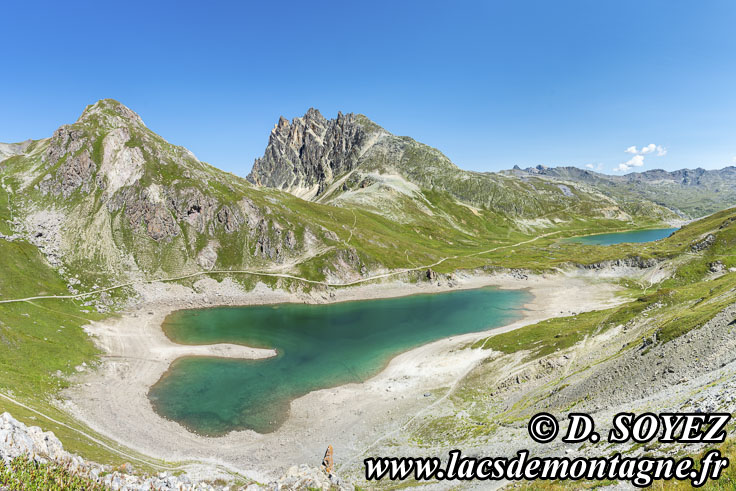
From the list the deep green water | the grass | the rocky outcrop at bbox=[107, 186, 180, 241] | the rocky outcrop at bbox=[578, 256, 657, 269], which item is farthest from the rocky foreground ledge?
the rocky outcrop at bbox=[578, 256, 657, 269]

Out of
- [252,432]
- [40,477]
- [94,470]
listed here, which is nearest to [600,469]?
[40,477]

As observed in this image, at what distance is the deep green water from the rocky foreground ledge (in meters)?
24.2

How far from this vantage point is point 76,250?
378ft

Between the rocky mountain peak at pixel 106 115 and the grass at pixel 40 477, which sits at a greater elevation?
the rocky mountain peak at pixel 106 115

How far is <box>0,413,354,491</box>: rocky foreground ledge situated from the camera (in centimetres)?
2127

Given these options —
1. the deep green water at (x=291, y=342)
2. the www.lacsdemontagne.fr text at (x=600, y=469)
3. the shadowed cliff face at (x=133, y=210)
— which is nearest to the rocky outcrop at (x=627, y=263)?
the deep green water at (x=291, y=342)

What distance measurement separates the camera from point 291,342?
82.6 metres

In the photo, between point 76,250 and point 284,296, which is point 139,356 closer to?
point 284,296

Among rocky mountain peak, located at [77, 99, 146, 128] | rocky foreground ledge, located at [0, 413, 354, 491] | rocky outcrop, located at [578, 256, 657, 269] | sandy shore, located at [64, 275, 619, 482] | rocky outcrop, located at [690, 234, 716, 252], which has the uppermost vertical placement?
rocky mountain peak, located at [77, 99, 146, 128]

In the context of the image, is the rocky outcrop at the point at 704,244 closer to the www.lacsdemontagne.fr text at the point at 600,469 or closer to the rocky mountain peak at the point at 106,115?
the www.lacsdemontagne.fr text at the point at 600,469

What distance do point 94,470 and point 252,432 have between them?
25.7 m

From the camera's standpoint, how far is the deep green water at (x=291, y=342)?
55.1 metres

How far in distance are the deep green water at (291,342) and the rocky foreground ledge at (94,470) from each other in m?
24.2

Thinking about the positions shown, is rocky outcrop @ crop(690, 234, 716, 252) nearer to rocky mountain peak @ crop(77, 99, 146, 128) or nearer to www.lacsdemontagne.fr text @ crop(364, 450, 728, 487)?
www.lacsdemontagne.fr text @ crop(364, 450, 728, 487)
